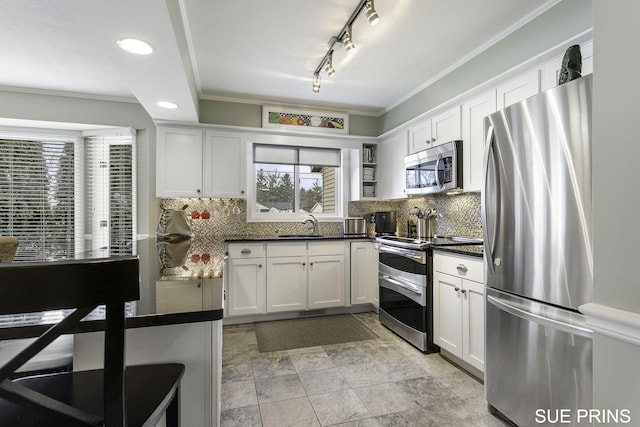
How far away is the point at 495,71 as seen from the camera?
2.57 meters

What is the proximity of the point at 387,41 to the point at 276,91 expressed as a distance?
1.50 metres

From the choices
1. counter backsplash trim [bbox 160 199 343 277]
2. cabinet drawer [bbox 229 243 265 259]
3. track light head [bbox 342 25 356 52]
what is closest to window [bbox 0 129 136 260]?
counter backsplash trim [bbox 160 199 343 277]

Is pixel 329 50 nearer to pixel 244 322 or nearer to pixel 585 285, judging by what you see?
pixel 585 285

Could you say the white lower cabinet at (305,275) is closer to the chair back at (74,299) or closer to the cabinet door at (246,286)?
the cabinet door at (246,286)

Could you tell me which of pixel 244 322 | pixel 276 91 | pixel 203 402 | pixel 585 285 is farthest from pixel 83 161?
pixel 585 285

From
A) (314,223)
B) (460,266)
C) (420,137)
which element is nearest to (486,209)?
(460,266)

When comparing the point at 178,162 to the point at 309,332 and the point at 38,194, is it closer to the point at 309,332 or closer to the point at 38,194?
the point at 38,194

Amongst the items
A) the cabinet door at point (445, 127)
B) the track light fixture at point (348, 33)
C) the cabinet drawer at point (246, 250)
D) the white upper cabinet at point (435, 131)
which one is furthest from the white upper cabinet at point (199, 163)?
the cabinet door at point (445, 127)

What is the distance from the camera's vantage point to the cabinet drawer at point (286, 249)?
3.50m

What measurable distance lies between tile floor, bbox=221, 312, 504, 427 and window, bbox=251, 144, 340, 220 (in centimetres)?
191

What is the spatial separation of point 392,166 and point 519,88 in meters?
1.76

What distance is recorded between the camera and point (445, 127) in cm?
299

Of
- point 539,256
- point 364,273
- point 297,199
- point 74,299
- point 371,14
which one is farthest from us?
point 297,199

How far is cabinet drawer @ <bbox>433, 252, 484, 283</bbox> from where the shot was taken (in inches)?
86.2
